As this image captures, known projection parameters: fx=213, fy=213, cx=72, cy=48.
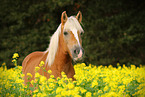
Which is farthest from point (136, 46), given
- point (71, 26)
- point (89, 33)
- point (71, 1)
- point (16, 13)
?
point (71, 26)

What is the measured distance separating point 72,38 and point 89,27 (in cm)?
739

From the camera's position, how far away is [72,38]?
4.12 m

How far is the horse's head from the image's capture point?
3975 millimetres

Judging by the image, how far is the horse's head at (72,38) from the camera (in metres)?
3.97

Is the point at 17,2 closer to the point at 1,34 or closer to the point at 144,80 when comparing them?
the point at 1,34

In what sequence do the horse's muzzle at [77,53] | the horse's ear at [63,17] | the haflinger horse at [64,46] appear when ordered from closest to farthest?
1. the horse's muzzle at [77,53]
2. the haflinger horse at [64,46]
3. the horse's ear at [63,17]

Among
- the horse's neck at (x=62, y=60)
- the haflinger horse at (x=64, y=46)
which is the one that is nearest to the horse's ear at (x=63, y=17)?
the haflinger horse at (x=64, y=46)

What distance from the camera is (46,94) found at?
287cm

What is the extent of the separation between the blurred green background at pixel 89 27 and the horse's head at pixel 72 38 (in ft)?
21.5

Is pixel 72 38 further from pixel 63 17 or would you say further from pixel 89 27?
pixel 89 27

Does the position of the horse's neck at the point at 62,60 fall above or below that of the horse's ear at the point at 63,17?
below

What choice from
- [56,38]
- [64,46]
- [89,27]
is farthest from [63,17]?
[89,27]

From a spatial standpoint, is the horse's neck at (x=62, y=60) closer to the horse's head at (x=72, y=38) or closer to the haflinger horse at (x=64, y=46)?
the haflinger horse at (x=64, y=46)

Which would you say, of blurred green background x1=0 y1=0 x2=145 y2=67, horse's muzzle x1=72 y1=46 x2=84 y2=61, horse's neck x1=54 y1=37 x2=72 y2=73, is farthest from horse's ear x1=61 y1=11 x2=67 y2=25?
blurred green background x1=0 y1=0 x2=145 y2=67
